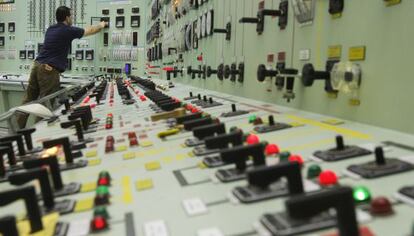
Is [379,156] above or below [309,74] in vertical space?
below

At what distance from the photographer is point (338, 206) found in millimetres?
538

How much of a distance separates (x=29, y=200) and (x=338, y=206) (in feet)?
1.80

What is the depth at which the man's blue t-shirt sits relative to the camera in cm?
443

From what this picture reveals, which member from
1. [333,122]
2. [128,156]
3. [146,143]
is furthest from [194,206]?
[333,122]

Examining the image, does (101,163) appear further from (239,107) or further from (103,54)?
(103,54)

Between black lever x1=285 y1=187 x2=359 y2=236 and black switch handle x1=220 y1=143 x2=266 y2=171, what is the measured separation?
0.30 m

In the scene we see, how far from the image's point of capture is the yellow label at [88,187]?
971 mm

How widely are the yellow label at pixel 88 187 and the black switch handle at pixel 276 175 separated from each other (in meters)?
0.47

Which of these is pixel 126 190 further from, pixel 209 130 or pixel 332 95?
pixel 332 95

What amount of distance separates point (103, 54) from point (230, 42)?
680cm

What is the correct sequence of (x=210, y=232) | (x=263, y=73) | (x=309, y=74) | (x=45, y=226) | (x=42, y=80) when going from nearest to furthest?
(x=210, y=232) < (x=45, y=226) < (x=309, y=74) < (x=263, y=73) < (x=42, y=80)

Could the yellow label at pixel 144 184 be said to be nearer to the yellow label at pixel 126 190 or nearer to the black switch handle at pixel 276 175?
the yellow label at pixel 126 190

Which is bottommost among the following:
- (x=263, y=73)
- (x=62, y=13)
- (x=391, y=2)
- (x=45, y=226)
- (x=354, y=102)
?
(x=45, y=226)

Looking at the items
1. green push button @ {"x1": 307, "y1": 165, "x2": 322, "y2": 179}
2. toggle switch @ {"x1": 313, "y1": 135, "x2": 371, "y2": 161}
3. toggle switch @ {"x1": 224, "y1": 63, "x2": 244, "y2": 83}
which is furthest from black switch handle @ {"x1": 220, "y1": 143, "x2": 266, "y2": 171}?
toggle switch @ {"x1": 224, "y1": 63, "x2": 244, "y2": 83}
